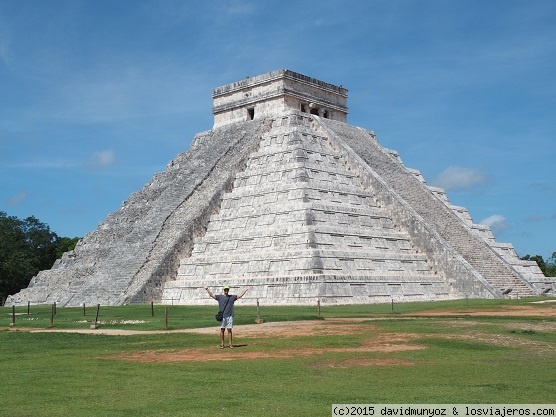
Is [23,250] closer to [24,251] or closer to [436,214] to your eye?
[24,251]

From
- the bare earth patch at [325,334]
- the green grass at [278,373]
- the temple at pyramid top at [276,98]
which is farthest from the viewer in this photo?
the temple at pyramid top at [276,98]

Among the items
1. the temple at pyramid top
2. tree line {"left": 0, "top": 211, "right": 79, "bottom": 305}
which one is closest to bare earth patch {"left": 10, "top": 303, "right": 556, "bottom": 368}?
the temple at pyramid top

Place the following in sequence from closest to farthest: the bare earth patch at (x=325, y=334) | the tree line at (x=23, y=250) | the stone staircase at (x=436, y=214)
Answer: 1. the bare earth patch at (x=325, y=334)
2. the stone staircase at (x=436, y=214)
3. the tree line at (x=23, y=250)

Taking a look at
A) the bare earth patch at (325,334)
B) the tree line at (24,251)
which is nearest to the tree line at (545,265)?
the tree line at (24,251)

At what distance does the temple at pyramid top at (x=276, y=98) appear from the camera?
36.6 m

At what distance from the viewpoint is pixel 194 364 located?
11281 mm

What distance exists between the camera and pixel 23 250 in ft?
165

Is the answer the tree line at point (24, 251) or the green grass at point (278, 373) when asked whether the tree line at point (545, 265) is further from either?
the green grass at point (278, 373)

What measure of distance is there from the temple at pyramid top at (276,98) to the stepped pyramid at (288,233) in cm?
11

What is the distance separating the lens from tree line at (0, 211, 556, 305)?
44.1 metres

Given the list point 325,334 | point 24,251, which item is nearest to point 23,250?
point 24,251

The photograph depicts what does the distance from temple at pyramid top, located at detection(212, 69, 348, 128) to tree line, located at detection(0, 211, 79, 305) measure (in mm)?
16383

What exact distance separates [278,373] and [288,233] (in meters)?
17.0

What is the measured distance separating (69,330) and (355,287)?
11.1 metres
